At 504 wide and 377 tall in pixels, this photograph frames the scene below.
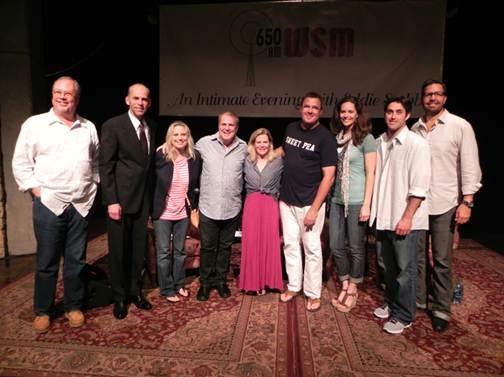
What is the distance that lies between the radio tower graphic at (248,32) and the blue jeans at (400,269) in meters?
2.56

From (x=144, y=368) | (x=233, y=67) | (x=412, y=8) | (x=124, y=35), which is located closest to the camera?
(x=144, y=368)

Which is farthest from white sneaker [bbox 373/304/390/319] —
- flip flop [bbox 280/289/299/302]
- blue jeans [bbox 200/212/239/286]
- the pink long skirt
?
blue jeans [bbox 200/212/239/286]

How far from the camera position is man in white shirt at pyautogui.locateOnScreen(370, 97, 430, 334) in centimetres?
209

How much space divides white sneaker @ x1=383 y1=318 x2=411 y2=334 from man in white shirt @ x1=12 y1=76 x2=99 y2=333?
197 cm

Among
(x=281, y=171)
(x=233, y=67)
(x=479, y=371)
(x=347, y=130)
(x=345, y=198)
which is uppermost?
(x=233, y=67)

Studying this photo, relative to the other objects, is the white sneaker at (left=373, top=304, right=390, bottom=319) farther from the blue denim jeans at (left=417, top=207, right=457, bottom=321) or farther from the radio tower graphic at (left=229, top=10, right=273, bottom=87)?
the radio tower graphic at (left=229, top=10, right=273, bottom=87)

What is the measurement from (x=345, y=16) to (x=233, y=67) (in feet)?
4.34

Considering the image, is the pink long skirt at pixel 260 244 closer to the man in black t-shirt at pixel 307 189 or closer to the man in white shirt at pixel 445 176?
→ the man in black t-shirt at pixel 307 189

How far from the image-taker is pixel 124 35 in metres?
4.42

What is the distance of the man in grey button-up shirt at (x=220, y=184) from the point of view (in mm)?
2564

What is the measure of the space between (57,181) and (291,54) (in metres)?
2.83

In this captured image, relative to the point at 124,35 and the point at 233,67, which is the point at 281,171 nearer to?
the point at 233,67

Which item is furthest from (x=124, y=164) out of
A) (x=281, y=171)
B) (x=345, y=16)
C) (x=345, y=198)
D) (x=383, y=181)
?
(x=345, y=16)

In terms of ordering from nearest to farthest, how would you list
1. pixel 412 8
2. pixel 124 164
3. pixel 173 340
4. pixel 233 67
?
pixel 173 340
pixel 124 164
pixel 412 8
pixel 233 67
